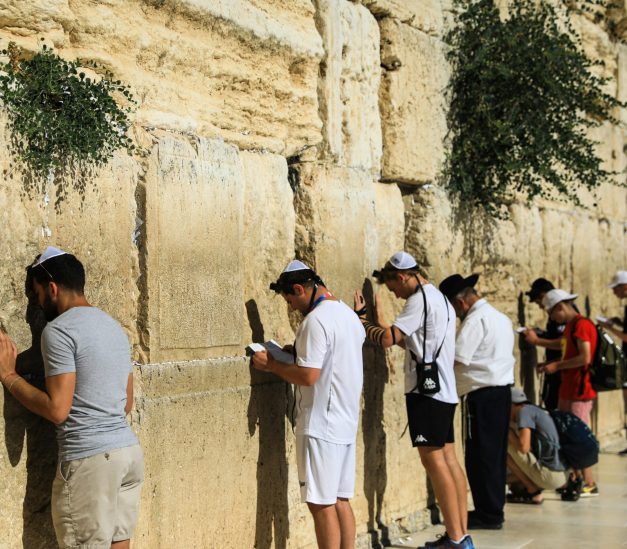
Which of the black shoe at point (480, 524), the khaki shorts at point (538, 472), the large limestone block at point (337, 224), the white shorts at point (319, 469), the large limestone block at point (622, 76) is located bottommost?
the black shoe at point (480, 524)

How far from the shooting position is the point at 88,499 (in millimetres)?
4270

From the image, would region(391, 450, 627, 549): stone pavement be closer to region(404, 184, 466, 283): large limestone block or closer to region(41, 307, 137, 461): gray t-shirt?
region(404, 184, 466, 283): large limestone block

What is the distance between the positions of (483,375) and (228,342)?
234 cm

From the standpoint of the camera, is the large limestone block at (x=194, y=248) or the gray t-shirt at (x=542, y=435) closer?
the large limestone block at (x=194, y=248)

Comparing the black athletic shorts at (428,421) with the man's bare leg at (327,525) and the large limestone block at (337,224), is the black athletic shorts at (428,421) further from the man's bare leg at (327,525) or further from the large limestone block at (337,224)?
the man's bare leg at (327,525)

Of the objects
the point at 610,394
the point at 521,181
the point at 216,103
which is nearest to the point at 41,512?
the point at 216,103

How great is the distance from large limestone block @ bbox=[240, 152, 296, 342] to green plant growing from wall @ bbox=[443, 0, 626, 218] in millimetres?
2246

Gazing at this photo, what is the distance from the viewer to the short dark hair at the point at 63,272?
4383 mm

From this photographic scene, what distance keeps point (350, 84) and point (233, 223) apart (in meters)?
1.72

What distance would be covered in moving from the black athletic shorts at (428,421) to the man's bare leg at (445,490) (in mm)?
71

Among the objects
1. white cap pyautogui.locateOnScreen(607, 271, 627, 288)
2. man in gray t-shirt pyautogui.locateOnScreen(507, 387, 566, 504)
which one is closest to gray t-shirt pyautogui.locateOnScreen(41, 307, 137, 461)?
Result: man in gray t-shirt pyautogui.locateOnScreen(507, 387, 566, 504)

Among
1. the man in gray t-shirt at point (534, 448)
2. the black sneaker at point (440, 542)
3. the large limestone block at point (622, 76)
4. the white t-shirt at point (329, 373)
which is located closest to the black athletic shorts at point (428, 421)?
the black sneaker at point (440, 542)

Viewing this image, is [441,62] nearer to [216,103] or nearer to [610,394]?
[216,103]

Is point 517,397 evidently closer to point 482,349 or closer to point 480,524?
point 482,349
